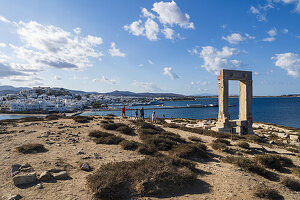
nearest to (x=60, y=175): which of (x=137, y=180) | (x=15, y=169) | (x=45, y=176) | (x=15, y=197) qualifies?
(x=45, y=176)

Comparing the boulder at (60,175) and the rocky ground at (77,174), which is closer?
the rocky ground at (77,174)

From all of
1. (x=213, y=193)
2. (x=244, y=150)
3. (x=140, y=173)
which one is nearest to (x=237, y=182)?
(x=213, y=193)

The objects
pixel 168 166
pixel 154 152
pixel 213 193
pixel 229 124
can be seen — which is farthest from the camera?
pixel 229 124

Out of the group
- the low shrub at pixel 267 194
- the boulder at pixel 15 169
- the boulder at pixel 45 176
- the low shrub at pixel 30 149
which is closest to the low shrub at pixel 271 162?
the low shrub at pixel 267 194

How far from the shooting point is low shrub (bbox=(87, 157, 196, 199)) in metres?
4.59

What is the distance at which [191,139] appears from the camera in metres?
12.3

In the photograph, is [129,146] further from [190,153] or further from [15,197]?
[15,197]

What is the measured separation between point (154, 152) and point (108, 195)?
4.17m

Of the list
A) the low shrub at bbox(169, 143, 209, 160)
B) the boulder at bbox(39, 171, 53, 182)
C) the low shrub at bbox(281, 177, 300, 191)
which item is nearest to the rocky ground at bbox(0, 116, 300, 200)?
the boulder at bbox(39, 171, 53, 182)

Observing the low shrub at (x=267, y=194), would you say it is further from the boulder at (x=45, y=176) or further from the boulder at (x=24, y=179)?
the boulder at (x=24, y=179)

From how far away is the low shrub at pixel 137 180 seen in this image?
4586mm

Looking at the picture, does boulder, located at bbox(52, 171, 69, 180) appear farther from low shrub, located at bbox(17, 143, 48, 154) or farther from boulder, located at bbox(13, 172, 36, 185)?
low shrub, located at bbox(17, 143, 48, 154)

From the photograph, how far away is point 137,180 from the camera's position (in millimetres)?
5113

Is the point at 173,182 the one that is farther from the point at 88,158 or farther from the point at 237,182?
the point at 88,158
